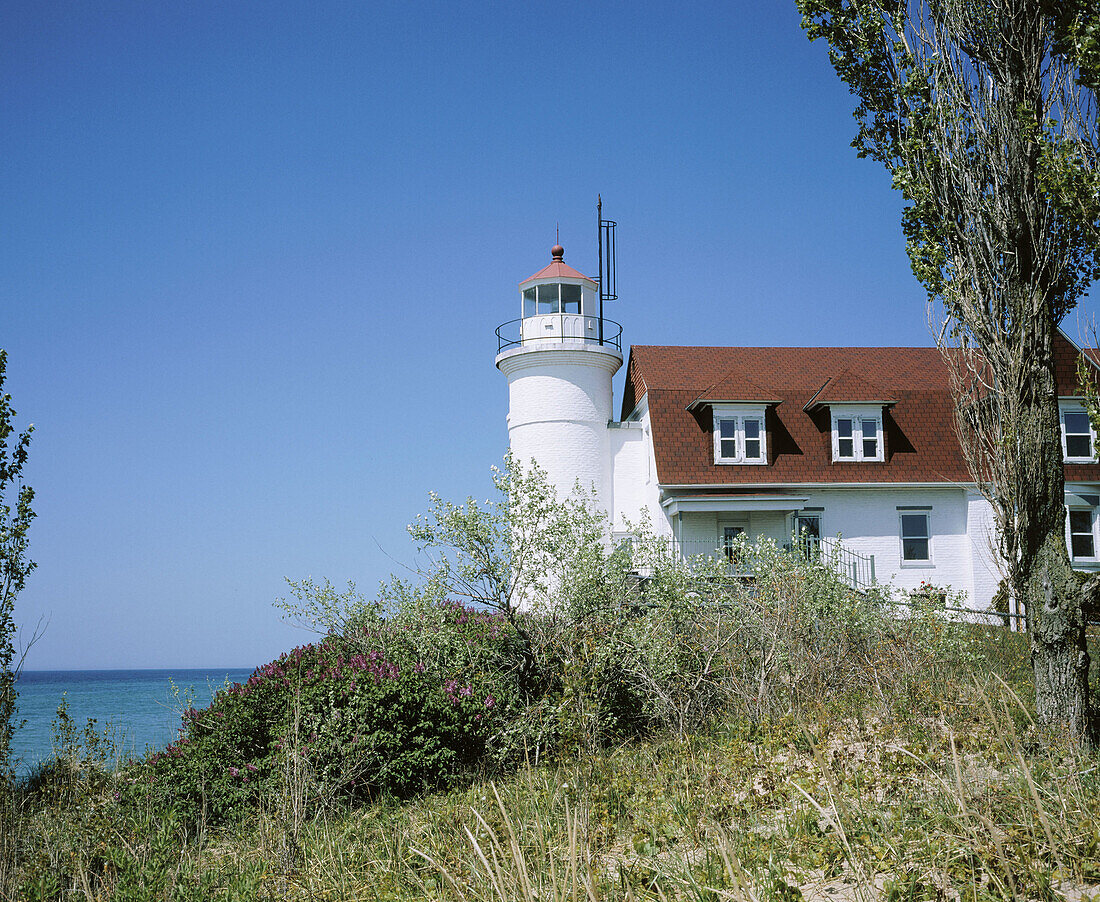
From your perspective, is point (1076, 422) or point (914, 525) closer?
point (914, 525)

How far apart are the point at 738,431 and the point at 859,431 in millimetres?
3502

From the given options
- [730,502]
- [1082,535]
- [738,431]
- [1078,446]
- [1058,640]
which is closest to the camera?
[1058,640]

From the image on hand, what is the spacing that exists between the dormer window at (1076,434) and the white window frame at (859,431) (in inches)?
199

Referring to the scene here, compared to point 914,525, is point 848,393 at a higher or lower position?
higher

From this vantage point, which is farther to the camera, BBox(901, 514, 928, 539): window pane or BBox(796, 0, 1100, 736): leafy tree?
BBox(901, 514, 928, 539): window pane

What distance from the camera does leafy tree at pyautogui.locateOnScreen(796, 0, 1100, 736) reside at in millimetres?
7375

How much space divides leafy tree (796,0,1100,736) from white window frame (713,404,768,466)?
15467 mm

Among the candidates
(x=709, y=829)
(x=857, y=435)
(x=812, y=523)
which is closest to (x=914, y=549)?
(x=812, y=523)

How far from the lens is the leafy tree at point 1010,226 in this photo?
738 centimetres

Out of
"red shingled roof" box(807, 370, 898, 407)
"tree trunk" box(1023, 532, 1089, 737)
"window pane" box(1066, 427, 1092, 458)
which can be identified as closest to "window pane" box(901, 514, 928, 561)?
"red shingled roof" box(807, 370, 898, 407)

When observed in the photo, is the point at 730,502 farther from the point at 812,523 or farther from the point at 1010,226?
the point at 1010,226

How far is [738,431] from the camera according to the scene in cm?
2403

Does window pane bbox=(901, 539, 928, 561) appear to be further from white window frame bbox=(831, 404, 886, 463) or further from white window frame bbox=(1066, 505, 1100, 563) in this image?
white window frame bbox=(1066, 505, 1100, 563)

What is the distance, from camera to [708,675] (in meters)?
10.0
